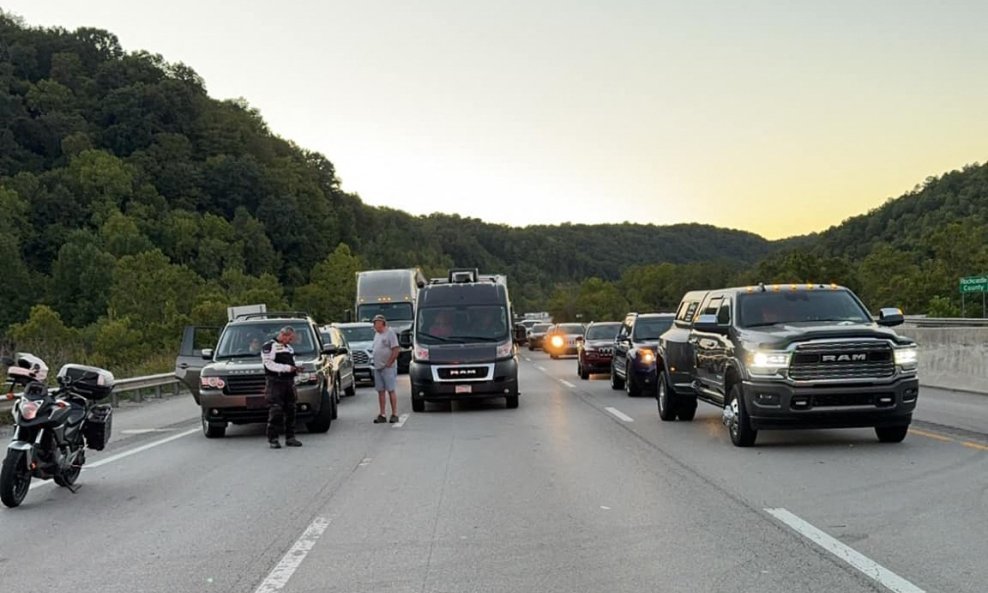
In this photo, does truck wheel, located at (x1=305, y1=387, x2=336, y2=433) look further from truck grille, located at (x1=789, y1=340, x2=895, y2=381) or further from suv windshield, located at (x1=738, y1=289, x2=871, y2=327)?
truck grille, located at (x1=789, y1=340, x2=895, y2=381)

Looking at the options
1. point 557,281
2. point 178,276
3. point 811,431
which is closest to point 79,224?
point 178,276

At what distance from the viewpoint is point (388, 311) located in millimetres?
38688

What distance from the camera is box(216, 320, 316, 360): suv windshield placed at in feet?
51.7

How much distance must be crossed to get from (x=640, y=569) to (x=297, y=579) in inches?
85.3

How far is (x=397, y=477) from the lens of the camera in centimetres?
1030

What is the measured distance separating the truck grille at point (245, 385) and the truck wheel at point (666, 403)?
6.16 meters

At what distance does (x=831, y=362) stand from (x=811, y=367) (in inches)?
9.2

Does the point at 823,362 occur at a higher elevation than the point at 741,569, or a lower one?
higher

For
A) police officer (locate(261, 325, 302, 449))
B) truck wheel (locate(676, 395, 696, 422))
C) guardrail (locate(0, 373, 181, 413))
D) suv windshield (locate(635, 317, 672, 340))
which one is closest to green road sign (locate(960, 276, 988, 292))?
suv windshield (locate(635, 317, 672, 340))

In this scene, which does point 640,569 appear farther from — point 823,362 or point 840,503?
point 823,362

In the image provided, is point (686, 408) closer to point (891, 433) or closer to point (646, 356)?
point (891, 433)

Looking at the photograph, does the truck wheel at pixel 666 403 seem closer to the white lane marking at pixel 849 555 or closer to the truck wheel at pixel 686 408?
the truck wheel at pixel 686 408

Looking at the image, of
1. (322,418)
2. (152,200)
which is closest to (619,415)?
(322,418)

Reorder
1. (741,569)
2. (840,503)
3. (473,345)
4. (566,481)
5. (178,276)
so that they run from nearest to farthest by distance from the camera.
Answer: (741,569) → (840,503) → (566,481) → (473,345) → (178,276)
